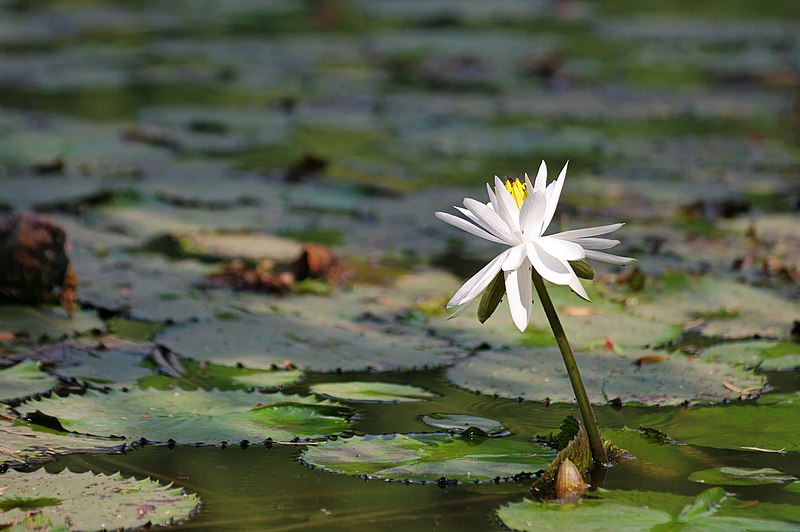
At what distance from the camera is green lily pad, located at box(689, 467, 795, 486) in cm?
176

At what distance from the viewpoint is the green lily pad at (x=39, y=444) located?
6.02 feet

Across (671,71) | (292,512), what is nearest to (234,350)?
(292,512)

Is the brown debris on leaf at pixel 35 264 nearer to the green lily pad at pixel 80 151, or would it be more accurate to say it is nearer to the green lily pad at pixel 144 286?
the green lily pad at pixel 144 286

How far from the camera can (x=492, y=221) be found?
66.2 inches

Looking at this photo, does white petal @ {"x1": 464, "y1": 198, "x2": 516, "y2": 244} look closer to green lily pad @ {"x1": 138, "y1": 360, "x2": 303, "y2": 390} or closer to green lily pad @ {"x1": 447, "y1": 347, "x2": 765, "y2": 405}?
green lily pad @ {"x1": 447, "y1": 347, "x2": 765, "y2": 405}

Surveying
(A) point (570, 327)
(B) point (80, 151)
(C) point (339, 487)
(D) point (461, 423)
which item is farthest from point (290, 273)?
(B) point (80, 151)

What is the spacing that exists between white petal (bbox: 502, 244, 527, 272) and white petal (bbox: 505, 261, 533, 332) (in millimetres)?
26

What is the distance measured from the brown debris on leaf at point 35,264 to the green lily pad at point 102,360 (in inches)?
8.9

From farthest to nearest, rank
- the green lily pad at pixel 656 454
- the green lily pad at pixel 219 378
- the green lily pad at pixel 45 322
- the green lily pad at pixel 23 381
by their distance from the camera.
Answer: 1. the green lily pad at pixel 45 322
2. the green lily pad at pixel 219 378
3. the green lily pad at pixel 23 381
4. the green lily pad at pixel 656 454

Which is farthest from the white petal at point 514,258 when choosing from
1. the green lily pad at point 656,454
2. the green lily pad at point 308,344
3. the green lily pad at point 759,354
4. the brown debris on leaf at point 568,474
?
the green lily pad at point 759,354

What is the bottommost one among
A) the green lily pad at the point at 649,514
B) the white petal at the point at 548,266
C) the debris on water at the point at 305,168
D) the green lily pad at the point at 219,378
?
the green lily pad at the point at 649,514

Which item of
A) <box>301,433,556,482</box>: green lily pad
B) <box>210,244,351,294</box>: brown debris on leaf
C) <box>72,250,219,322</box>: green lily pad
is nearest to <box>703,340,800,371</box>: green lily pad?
<box>301,433,556,482</box>: green lily pad

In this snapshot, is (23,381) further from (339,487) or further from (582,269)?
(582,269)

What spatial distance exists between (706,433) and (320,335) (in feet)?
2.99
